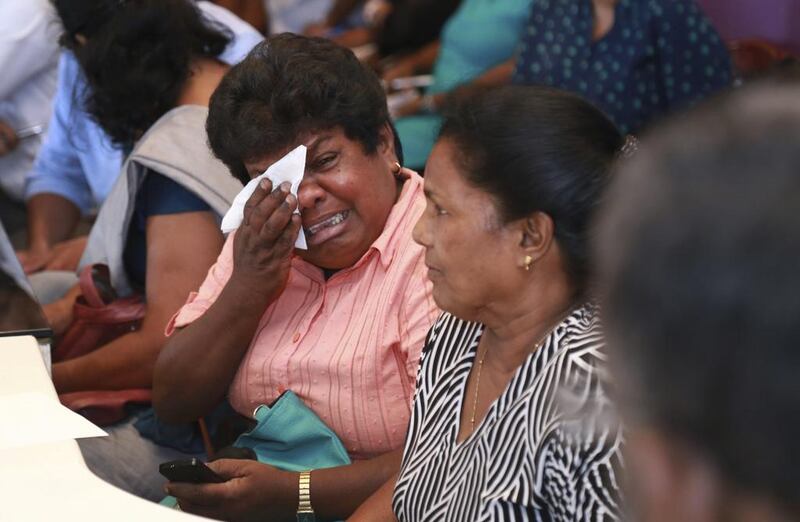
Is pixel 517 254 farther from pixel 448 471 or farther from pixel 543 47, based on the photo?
pixel 543 47

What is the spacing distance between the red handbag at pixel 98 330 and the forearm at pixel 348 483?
60cm

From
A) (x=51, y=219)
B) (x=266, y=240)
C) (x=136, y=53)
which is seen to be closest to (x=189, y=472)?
(x=266, y=240)

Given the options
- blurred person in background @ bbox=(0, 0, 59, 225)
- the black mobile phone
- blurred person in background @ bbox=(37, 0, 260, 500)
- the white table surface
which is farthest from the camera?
blurred person in background @ bbox=(0, 0, 59, 225)

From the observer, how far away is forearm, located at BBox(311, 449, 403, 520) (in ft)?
6.02

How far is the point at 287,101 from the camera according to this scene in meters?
1.88

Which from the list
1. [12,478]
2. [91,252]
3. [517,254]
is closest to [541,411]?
[517,254]

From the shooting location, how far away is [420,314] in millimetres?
1845

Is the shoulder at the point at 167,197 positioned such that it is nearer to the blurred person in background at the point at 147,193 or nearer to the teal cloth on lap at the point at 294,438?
the blurred person in background at the point at 147,193

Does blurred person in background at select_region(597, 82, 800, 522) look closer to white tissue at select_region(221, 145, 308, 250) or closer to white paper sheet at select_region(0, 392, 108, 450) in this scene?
white paper sheet at select_region(0, 392, 108, 450)

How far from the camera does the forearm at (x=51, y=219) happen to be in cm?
324

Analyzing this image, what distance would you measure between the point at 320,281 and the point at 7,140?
6.50ft

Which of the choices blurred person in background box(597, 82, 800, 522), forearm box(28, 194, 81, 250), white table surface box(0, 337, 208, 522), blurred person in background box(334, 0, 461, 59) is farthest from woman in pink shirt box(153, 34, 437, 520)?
A: blurred person in background box(334, 0, 461, 59)

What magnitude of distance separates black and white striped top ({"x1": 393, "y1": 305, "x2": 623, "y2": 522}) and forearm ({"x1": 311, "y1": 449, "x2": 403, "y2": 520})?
0.21 metres

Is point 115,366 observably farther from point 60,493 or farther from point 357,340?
point 60,493
